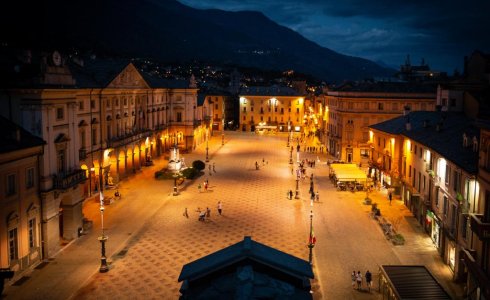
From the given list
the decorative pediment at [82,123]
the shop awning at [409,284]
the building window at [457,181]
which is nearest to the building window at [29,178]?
the decorative pediment at [82,123]

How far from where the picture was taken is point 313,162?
88812mm

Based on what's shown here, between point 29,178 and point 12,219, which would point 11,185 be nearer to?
point 12,219

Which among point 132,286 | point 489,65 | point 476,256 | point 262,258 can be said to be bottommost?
point 132,286

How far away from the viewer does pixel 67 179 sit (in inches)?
1607

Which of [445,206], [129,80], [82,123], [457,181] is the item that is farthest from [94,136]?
[457,181]

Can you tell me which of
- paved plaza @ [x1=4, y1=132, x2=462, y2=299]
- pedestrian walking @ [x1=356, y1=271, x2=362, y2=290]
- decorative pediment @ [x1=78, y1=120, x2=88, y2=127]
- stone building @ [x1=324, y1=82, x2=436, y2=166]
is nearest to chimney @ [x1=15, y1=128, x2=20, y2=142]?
paved plaza @ [x1=4, y1=132, x2=462, y2=299]

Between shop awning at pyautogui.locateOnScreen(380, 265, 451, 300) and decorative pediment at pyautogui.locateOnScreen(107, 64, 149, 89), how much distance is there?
47772mm

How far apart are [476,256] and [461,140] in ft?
47.7

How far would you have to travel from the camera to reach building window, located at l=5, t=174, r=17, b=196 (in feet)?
109

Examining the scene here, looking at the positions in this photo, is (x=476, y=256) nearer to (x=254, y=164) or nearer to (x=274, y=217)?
(x=274, y=217)

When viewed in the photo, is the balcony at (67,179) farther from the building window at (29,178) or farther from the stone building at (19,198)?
the building window at (29,178)

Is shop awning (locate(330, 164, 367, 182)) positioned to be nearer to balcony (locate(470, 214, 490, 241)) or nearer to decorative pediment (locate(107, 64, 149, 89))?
decorative pediment (locate(107, 64, 149, 89))

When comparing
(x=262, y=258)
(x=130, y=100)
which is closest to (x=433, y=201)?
(x=262, y=258)

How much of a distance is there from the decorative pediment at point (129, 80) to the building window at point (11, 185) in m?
33.3
